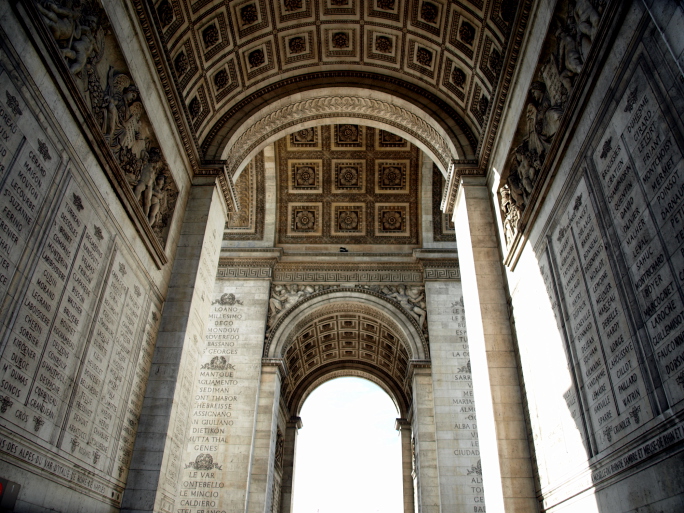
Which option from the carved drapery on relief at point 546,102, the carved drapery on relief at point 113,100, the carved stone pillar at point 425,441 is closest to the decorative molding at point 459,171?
the carved drapery on relief at point 546,102

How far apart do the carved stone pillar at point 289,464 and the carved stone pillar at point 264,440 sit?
20.9 feet

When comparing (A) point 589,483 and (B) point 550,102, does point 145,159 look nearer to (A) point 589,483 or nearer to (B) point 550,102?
(B) point 550,102

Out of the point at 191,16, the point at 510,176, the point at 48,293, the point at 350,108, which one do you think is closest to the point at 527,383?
the point at 510,176

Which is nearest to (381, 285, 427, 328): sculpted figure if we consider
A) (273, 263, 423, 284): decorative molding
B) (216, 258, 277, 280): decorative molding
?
(273, 263, 423, 284): decorative molding

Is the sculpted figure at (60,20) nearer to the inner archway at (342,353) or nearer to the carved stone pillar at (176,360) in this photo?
the carved stone pillar at (176,360)

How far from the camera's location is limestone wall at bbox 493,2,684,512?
5.36m

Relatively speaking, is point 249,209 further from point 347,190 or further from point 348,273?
point 348,273

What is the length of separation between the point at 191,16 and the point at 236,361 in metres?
12.0

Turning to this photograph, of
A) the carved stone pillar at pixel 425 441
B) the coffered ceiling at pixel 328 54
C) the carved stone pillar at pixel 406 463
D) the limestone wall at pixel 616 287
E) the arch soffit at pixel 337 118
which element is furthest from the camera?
the carved stone pillar at pixel 406 463

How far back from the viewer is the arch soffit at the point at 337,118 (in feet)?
47.3

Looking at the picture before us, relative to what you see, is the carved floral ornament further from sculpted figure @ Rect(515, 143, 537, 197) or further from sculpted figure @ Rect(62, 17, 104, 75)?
sculpted figure @ Rect(62, 17, 104, 75)

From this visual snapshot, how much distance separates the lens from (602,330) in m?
6.80

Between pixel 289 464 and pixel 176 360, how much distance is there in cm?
1679

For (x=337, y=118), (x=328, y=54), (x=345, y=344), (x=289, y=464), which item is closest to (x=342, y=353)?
(x=345, y=344)
